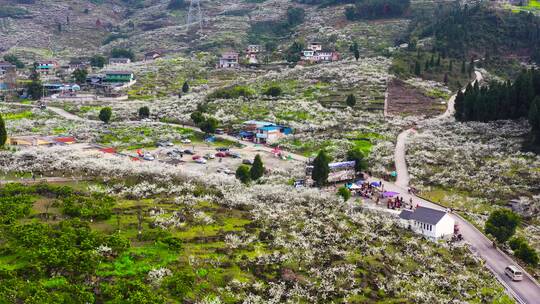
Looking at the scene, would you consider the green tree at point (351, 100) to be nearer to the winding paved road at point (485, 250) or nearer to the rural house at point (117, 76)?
the winding paved road at point (485, 250)

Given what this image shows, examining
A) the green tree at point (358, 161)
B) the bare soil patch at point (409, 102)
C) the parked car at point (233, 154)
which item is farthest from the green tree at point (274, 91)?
the green tree at point (358, 161)

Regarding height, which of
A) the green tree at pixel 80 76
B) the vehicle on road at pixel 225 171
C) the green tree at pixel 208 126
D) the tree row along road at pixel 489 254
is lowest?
the tree row along road at pixel 489 254

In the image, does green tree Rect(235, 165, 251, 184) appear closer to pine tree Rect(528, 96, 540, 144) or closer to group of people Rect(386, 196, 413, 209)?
group of people Rect(386, 196, 413, 209)

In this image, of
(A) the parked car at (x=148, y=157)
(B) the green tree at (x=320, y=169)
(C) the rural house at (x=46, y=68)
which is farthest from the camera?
(C) the rural house at (x=46, y=68)

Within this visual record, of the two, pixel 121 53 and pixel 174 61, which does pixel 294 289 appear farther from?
pixel 121 53

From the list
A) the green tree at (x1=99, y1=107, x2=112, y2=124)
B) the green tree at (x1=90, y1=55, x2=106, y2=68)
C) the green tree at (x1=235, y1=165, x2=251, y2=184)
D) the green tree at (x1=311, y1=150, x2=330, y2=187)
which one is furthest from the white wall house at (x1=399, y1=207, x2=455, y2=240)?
the green tree at (x1=90, y1=55, x2=106, y2=68)

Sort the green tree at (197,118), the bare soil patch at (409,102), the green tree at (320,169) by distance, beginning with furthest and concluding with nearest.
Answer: the bare soil patch at (409,102) → the green tree at (197,118) → the green tree at (320,169)
